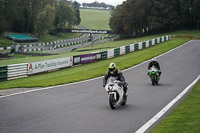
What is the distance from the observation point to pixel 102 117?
1136 cm

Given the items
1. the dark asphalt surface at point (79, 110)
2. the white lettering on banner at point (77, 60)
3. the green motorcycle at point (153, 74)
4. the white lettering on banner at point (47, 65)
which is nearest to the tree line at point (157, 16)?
the white lettering on banner at point (77, 60)

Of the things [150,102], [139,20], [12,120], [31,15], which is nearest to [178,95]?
[150,102]

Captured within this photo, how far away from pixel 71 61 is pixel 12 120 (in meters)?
24.7

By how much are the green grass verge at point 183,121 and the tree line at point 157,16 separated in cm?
7933

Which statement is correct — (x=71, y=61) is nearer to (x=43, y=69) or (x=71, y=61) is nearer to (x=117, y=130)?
(x=43, y=69)

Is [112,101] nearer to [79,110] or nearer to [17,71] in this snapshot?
[79,110]

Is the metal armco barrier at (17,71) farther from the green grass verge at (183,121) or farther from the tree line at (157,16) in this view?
the tree line at (157,16)

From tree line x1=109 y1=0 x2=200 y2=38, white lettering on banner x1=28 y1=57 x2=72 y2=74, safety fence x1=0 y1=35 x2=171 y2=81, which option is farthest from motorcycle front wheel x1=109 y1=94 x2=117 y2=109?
tree line x1=109 y1=0 x2=200 y2=38

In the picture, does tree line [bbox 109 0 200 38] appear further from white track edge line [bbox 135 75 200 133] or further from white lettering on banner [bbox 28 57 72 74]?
white track edge line [bbox 135 75 200 133]

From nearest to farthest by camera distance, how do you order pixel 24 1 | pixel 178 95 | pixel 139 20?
pixel 178 95 → pixel 139 20 → pixel 24 1

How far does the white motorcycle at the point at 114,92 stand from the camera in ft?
41.9

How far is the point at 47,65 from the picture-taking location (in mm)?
30984

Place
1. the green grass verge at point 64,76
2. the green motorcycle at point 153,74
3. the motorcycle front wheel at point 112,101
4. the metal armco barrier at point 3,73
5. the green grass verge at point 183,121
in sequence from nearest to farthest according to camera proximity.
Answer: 1. the green grass verge at point 183,121
2. the motorcycle front wheel at point 112,101
3. the green motorcycle at point 153,74
4. the green grass verge at point 64,76
5. the metal armco barrier at point 3,73

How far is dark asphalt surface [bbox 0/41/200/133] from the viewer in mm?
9789
